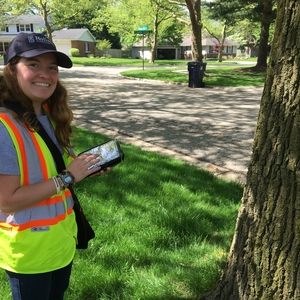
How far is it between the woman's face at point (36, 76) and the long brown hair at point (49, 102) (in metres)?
0.03

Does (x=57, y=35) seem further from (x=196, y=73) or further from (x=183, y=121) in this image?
(x=183, y=121)

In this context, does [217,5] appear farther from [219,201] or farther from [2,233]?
[2,233]

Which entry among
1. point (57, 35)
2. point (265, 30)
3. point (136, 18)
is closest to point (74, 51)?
point (57, 35)

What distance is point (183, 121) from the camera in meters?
8.09

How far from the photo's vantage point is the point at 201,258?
279 centimetres

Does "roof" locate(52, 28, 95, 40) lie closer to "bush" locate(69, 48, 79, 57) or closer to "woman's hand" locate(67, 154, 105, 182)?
"bush" locate(69, 48, 79, 57)

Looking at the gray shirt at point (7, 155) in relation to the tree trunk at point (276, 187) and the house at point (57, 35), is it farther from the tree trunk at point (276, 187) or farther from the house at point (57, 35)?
the house at point (57, 35)

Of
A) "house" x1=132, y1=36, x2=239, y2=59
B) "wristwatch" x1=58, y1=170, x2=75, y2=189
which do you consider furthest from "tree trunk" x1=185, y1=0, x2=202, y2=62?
"house" x1=132, y1=36, x2=239, y2=59

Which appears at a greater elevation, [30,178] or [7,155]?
[7,155]

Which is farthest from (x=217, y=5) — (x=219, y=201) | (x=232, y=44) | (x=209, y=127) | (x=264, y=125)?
(x=232, y=44)

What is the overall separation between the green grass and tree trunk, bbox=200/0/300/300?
2.10 ft

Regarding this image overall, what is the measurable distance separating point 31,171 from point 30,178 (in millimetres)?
32

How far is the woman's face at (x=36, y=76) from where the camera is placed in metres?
1.51

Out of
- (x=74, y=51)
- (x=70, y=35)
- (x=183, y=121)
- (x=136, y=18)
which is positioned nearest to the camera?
(x=183, y=121)
